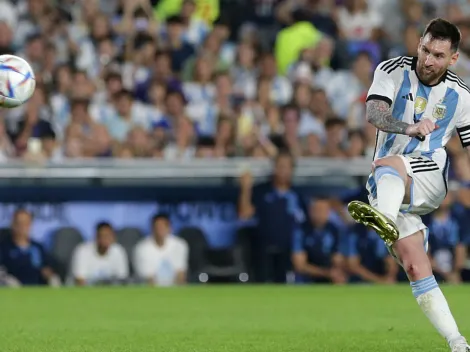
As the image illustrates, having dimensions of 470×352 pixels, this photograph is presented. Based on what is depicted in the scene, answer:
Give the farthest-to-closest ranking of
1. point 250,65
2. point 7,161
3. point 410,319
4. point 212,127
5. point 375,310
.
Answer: point 250,65
point 212,127
point 7,161
point 375,310
point 410,319

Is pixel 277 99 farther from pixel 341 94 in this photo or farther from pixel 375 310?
pixel 375 310

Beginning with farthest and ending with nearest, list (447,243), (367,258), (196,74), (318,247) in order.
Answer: (196,74) → (367,258) → (447,243) → (318,247)

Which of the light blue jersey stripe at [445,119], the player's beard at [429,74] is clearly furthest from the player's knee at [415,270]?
the player's beard at [429,74]

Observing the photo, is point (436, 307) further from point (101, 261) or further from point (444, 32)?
point (101, 261)

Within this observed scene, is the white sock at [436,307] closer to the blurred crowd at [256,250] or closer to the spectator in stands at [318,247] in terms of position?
the blurred crowd at [256,250]

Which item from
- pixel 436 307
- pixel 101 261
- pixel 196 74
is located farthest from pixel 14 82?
pixel 196 74

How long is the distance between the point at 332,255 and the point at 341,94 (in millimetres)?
3678

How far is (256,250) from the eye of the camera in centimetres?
1586

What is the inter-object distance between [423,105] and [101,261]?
807 centimetres

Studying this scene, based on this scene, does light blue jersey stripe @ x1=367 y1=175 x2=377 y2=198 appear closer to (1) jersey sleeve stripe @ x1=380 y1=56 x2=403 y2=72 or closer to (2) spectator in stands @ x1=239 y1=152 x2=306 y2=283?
(1) jersey sleeve stripe @ x1=380 y1=56 x2=403 y2=72

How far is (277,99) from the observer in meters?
18.4

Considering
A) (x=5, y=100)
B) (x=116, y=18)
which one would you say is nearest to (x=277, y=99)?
(x=116, y=18)

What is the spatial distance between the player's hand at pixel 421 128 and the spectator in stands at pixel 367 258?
8456 millimetres

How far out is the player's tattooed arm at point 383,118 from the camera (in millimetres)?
7738
